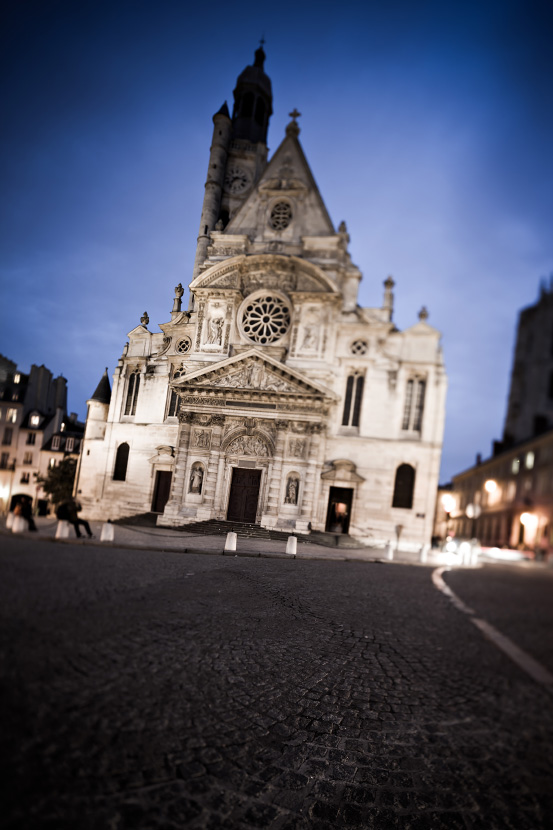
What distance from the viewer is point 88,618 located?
2600 mm

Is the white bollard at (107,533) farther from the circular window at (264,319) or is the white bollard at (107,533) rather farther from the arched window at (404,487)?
the arched window at (404,487)

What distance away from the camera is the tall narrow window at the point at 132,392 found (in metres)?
3.75

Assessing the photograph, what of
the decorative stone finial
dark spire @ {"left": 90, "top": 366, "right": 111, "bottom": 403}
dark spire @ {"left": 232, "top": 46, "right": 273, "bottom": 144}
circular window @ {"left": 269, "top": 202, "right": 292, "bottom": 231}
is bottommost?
dark spire @ {"left": 90, "top": 366, "right": 111, "bottom": 403}

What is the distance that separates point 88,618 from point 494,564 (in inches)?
183

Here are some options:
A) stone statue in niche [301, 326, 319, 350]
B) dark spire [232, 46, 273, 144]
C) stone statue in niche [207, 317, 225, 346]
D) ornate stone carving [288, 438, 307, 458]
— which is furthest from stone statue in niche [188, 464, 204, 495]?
dark spire [232, 46, 273, 144]

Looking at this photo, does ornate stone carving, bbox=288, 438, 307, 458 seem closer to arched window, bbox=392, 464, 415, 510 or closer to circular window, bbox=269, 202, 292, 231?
arched window, bbox=392, 464, 415, 510

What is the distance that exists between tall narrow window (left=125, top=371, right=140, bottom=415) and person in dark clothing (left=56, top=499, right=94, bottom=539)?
0.91 metres

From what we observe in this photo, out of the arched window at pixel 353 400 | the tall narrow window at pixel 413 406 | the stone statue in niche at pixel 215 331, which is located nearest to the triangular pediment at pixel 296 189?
the stone statue in niche at pixel 215 331

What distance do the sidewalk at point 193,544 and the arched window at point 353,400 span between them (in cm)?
114

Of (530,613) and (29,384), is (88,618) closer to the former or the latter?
(29,384)

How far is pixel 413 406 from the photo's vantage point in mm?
4633

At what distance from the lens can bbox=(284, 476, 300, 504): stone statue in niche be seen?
4180mm

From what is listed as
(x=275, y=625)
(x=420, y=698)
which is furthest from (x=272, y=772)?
(x=420, y=698)

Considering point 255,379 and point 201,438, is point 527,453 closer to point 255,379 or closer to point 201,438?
point 255,379
